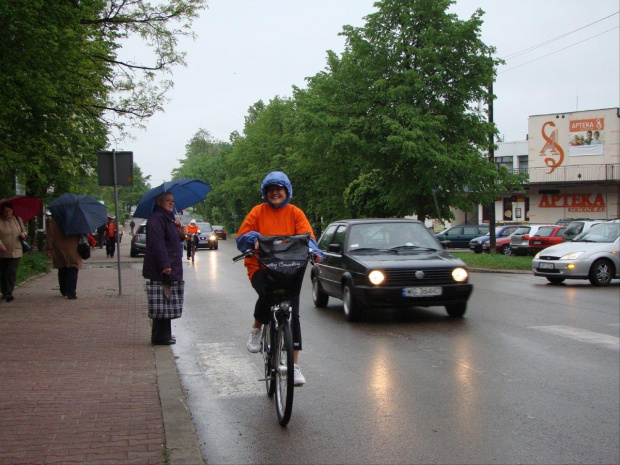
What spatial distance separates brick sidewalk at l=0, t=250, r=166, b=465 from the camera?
15.2 feet

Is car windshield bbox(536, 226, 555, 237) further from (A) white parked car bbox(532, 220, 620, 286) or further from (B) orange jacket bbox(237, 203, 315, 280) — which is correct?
(B) orange jacket bbox(237, 203, 315, 280)

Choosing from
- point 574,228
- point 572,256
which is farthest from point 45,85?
point 574,228

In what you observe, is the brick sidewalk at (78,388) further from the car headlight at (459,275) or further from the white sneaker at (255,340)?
the car headlight at (459,275)

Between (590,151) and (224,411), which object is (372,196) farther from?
(224,411)

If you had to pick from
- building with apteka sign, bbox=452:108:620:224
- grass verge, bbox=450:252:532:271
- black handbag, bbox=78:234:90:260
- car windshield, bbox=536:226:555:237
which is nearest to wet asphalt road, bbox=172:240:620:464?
black handbag, bbox=78:234:90:260

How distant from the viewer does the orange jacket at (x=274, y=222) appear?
20.0ft

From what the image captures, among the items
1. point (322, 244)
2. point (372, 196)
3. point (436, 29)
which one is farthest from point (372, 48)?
point (322, 244)

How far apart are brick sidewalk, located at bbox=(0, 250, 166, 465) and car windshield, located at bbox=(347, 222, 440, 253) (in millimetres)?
3727

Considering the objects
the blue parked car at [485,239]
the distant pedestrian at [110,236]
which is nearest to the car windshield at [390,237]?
the distant pedestrian at [110,236]

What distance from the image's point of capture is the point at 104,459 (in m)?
4.41

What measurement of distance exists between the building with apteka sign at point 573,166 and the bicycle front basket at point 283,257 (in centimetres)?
4571

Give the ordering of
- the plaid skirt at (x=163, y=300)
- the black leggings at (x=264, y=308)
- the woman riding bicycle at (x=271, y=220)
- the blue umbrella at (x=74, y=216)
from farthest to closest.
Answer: the blue umbrella at (x=74, y=216), the plaid skirt at (x=163, y=300), the woman riding bicycle at (x=271, y=220), the black leggings at (x=264, y=308)

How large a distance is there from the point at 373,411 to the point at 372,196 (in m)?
35.8

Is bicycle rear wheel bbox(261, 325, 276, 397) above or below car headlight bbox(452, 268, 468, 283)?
below
